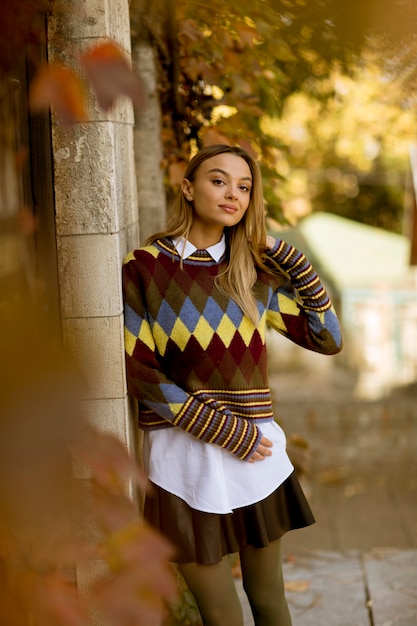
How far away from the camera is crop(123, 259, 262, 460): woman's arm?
82.0 inches

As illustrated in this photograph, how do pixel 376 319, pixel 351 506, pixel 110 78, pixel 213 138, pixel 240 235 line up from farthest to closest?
pixel 376 319
pixel 351 506
pixel 213 138
pixel 240 235
pixel 110 78

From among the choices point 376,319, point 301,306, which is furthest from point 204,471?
point 376,319

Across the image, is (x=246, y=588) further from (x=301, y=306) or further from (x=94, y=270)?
(x=94, y=270)

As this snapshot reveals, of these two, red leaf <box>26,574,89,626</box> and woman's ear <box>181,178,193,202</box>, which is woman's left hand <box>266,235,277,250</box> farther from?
red leaf <box>26,574,89,626</box>

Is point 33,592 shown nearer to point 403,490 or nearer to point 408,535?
point 408,535

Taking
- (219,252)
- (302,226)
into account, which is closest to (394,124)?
(302,226)

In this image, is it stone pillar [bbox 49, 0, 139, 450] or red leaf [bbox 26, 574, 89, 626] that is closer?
red leaf [bbox 26, 574, 89, 626]

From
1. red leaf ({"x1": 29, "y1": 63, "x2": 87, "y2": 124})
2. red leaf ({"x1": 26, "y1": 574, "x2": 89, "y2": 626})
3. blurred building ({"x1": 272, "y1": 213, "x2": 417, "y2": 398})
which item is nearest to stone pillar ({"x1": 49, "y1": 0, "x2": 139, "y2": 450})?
red leaf ({"x1": 26, "y1": 574, "x2": 89, "y2": 626})

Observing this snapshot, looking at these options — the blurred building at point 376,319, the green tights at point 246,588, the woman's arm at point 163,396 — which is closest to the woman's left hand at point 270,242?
the woman's arm at point 163,396

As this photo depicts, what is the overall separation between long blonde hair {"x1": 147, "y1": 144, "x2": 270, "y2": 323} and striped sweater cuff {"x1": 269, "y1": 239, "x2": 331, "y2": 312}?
43 mm

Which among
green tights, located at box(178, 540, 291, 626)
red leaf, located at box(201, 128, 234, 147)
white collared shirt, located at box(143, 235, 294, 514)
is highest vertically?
red leaf, located at box(201, 128, 234, 147)

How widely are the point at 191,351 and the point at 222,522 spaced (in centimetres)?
43

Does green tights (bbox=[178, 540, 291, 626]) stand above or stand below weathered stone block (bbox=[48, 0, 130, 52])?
below

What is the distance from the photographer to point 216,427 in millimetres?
2096
